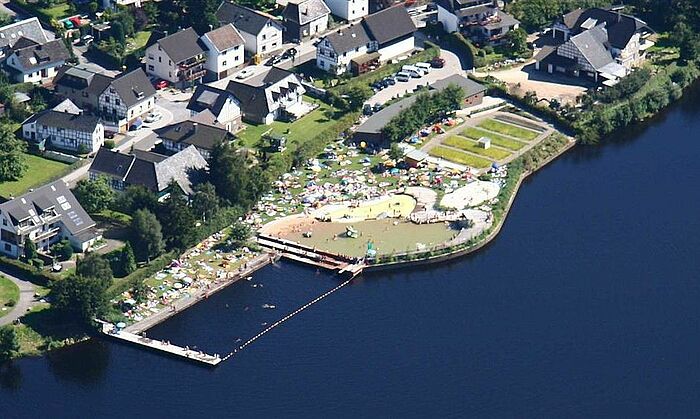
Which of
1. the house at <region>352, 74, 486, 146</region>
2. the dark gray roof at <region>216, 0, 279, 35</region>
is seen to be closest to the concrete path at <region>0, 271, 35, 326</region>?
the house at <region>352, 74, 486, 146</region>

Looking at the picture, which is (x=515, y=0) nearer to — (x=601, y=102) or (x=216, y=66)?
(x=601, y=102)

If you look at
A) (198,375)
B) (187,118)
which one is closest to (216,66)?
(187,118)

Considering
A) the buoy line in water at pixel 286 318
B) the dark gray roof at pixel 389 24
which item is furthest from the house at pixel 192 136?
the dark gray roof at pixel 389 24

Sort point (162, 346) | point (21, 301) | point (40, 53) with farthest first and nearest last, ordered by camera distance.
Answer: point (40, 53), point (21, 301), point (162, 346)

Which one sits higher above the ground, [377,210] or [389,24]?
[389,24]

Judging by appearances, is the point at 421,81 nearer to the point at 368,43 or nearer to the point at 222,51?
the point at 368,43

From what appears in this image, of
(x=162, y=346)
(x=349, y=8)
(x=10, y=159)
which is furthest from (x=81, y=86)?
(x=162, y=346)

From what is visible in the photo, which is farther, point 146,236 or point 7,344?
point 146,236
